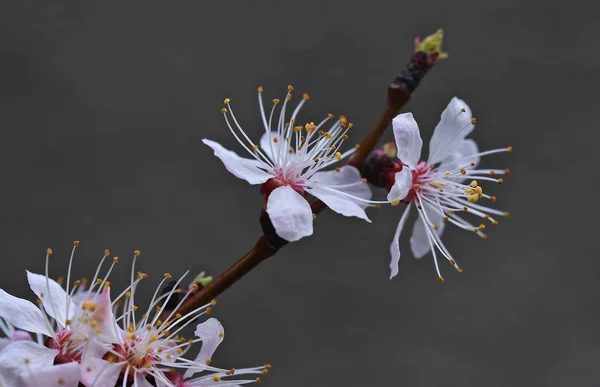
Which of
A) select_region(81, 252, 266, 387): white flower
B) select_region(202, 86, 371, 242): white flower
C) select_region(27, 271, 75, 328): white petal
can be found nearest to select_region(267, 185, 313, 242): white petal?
select_region(202, 86, 371, 242): white flower

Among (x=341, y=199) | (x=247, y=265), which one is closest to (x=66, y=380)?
(x=247, y=265)

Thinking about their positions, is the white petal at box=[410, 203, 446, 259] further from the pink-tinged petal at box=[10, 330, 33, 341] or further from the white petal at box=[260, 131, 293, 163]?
the pink-tinged petal at box=[10, 330, 33, 341]

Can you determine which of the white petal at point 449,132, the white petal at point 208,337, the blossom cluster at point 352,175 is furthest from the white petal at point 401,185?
the white petal at point 208,337

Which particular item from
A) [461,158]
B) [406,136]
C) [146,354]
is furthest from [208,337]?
[461,158]

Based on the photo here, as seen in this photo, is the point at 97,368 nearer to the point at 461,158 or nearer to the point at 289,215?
the point at 289,215

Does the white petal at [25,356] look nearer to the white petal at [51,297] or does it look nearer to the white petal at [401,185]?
the white petal at [51,297]

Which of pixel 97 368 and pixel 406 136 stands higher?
pixel 406 136
